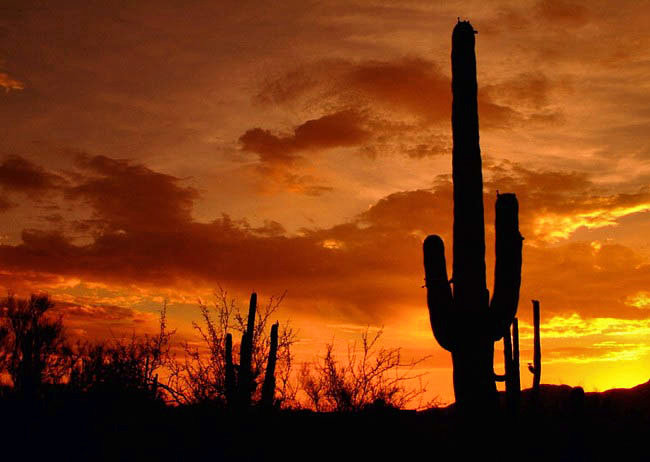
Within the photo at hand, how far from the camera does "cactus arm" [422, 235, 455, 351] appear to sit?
7.55m

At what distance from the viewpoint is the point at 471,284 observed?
776cm

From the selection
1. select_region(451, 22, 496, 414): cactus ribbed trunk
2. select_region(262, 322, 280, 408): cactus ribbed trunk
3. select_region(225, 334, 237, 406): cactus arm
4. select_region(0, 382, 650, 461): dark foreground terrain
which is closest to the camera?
select_region(451, 22, 496, 414): cactus ribbed trunk

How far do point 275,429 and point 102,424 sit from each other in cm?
315

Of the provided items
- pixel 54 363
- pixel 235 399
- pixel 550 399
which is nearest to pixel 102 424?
pixel 235 399


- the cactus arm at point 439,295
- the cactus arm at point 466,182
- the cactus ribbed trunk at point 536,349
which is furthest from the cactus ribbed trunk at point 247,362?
the cactus ribbed trunk at point 536,349

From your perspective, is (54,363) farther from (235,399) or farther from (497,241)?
(497,241)

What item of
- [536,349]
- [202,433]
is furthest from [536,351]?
[202,433]

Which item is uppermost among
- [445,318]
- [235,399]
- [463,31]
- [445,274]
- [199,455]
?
[463,31]

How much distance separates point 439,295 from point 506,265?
0.91 meters

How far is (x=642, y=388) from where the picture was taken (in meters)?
35.0

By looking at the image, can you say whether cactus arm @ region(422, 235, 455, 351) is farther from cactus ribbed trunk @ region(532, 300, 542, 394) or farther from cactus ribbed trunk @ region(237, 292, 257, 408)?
cactus ribbed trunk @ region(532, 300, 542, 394)

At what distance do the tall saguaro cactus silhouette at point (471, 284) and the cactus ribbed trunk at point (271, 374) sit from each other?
759cm

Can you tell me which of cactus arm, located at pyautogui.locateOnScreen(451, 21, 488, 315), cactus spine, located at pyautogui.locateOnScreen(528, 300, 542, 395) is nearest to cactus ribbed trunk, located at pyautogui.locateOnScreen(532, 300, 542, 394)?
cactus spine, located at pyautogui.locateOnScreen(528, 300, 542, 395)

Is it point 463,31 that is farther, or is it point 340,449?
point 340,449
